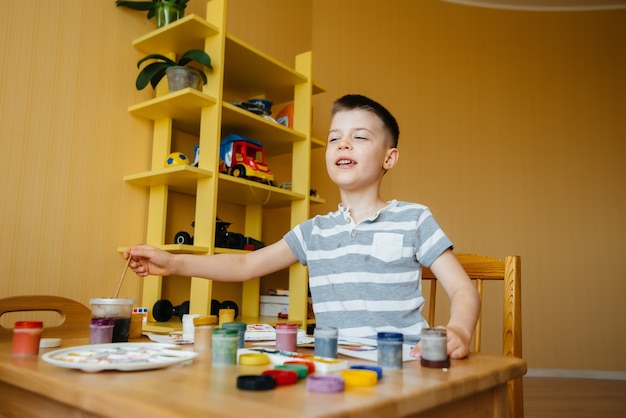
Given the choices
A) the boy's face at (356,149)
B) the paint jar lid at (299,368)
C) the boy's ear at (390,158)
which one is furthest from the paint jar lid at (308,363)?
the boy's ear at (390,158)

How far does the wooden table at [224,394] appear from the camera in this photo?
414 millimetres

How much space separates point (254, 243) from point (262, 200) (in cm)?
23

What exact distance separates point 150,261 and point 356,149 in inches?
21.6

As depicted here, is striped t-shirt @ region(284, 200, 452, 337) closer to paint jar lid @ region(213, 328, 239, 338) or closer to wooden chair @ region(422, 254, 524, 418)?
wooden chair @ region(422, 254, 524, 418)

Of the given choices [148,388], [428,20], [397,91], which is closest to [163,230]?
[148,388]

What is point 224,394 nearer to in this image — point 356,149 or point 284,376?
→ point 284,376

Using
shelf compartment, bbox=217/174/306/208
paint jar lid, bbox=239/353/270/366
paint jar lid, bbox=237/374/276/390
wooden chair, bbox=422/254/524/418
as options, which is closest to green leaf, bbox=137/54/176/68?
shelf compartment, bbox=217/174/306/208

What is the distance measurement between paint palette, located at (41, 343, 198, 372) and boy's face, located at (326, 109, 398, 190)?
0.64 metres

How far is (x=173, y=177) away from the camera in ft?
6.35

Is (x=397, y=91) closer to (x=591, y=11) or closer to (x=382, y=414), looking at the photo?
(x=591, y=11)

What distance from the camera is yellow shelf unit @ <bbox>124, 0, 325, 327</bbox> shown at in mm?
1921

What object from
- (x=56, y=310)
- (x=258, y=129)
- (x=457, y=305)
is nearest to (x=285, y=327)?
(x=457, y=305)

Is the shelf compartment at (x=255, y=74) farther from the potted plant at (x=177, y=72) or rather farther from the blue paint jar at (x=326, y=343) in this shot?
the blue paint jar at (x=326, y=343)

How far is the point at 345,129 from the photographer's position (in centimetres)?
126
